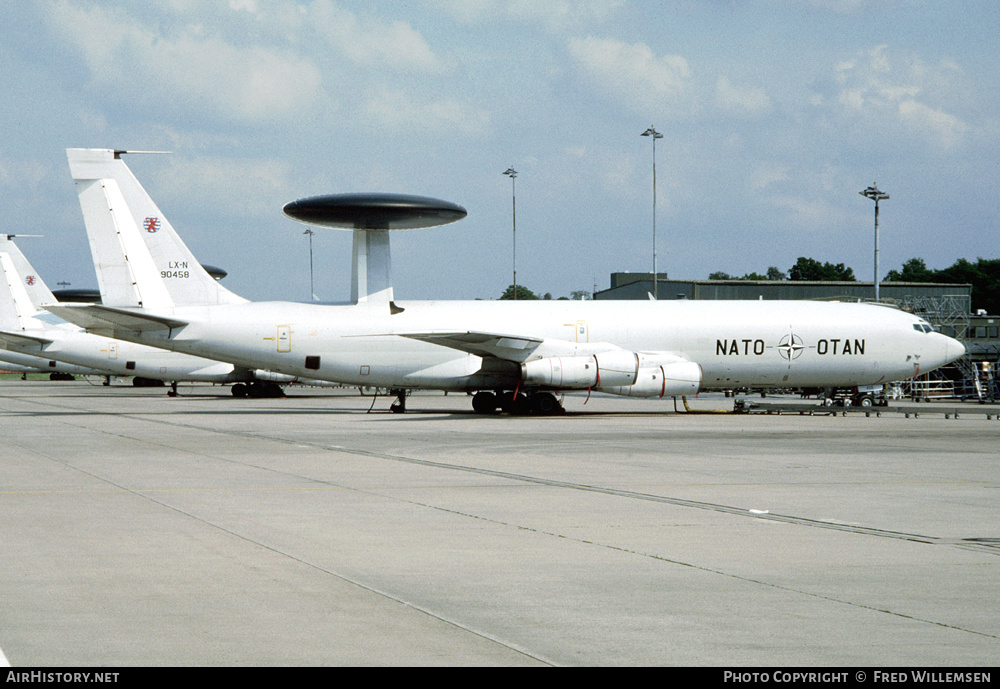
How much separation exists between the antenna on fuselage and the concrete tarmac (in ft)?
55.4

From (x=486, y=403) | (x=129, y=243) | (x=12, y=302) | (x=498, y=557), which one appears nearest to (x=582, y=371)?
(x=486, y=403)

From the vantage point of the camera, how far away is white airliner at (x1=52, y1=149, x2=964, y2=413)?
1438 inches

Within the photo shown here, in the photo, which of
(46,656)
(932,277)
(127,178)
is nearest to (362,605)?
(46,656)

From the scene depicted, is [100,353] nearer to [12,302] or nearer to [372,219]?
[12,302]

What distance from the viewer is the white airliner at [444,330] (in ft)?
120

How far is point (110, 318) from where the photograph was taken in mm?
34531

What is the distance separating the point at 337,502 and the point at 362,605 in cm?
619

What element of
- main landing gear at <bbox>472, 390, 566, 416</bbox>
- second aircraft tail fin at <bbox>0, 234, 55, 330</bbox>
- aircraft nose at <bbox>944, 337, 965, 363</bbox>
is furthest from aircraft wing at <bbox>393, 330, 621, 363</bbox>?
second aircraft tail fin at <bbox>0, 234, 55, 330</bbox>

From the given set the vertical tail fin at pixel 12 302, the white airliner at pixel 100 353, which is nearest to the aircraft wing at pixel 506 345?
the white airliner at pixel 100 353

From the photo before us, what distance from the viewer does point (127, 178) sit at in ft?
121

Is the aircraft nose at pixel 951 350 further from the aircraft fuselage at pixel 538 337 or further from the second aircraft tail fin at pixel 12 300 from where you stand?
the second aircraft tail fin at pixel 12 300

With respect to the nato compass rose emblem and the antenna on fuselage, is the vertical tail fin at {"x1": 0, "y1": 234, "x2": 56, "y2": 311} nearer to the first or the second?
the antenna on fuselage

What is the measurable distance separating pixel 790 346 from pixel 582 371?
8.09 m
